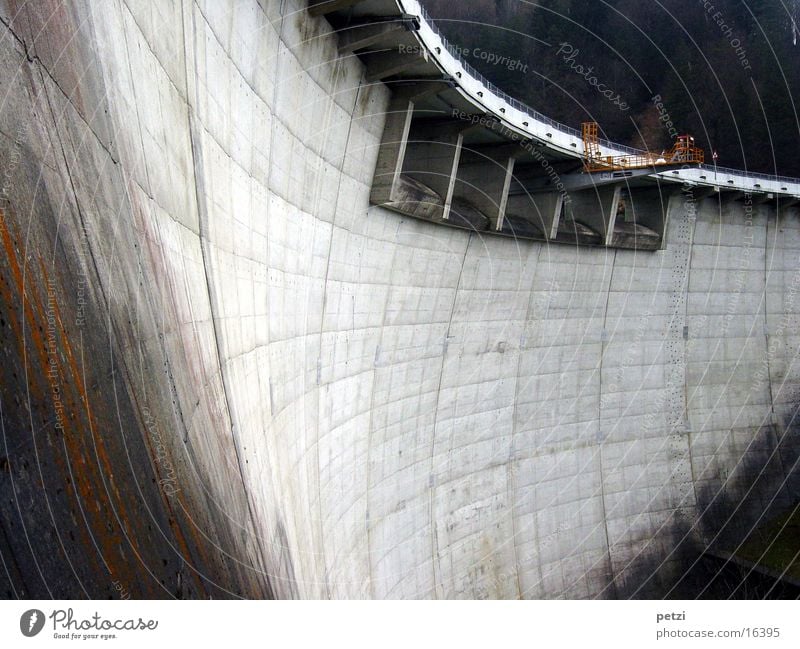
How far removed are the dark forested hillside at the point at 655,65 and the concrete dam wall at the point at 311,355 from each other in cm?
1031

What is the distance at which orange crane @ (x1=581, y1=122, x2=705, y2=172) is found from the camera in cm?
2255

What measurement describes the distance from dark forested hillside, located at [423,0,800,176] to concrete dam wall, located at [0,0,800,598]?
10.3 metres

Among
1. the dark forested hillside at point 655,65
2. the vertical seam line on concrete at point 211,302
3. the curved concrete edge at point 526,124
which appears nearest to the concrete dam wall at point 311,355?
the vertical seam line on concrete at point 211,302

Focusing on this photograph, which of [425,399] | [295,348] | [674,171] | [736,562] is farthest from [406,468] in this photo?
[736,562]

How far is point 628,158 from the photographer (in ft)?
78.4

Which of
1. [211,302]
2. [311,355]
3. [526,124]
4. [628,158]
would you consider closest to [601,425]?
[628,158]

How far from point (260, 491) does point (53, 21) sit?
565cm

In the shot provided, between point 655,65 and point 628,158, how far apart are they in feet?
59.0

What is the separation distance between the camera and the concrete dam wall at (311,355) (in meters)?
5.71

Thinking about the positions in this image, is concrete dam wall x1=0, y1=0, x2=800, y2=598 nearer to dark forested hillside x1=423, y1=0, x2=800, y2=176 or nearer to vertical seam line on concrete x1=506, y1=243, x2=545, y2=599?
vertical seam line on concrete x1=506, y1=243, x2=545, y2=599

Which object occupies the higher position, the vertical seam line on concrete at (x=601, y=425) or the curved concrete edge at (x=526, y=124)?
the curved concrete edge at (x=526, y=124)

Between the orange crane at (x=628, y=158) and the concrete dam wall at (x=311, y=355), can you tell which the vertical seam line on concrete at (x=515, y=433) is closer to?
the concrete dam wall at (x=311, y=355)

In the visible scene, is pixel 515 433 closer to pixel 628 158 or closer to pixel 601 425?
pixel 601 425

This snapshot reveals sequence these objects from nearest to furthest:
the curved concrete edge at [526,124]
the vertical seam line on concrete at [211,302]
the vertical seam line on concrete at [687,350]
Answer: the vertical seam line on concrete at [211,302], the curved concrete edge at [526,124], the vertical seam line on concrete at [687,350]
